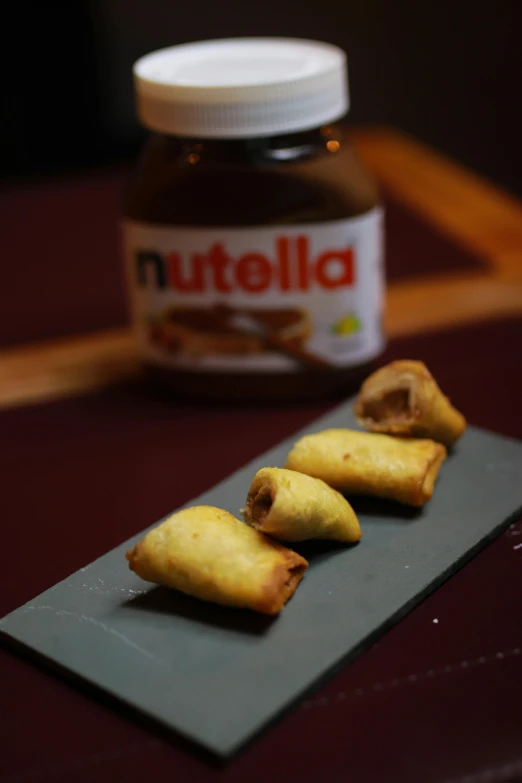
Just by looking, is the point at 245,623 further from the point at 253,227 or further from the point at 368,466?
the point at 253,227

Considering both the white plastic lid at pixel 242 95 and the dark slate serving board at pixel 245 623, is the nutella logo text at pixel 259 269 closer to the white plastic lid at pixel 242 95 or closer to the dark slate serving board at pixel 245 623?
the white plastic lid at pixel 242 95

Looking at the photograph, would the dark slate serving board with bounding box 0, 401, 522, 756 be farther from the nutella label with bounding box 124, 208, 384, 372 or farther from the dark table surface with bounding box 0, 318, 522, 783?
the nutella label with bounding box 124, 208, 384, 372

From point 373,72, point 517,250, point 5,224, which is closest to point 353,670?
point 517,250

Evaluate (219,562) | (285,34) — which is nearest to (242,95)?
(219,562)

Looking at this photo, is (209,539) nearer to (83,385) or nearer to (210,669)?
(210,669)

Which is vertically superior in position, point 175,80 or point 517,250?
point 175,80

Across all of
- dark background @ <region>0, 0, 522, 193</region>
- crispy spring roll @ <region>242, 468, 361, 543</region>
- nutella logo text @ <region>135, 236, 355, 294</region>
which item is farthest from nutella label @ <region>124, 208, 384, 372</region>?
dark background @ <region>0, 0, 522, 193</region>

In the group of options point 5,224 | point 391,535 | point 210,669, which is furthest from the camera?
point 5,224

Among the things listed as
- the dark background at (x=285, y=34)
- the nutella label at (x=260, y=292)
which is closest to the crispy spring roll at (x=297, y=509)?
the nutella label at (x=260, y=292)
